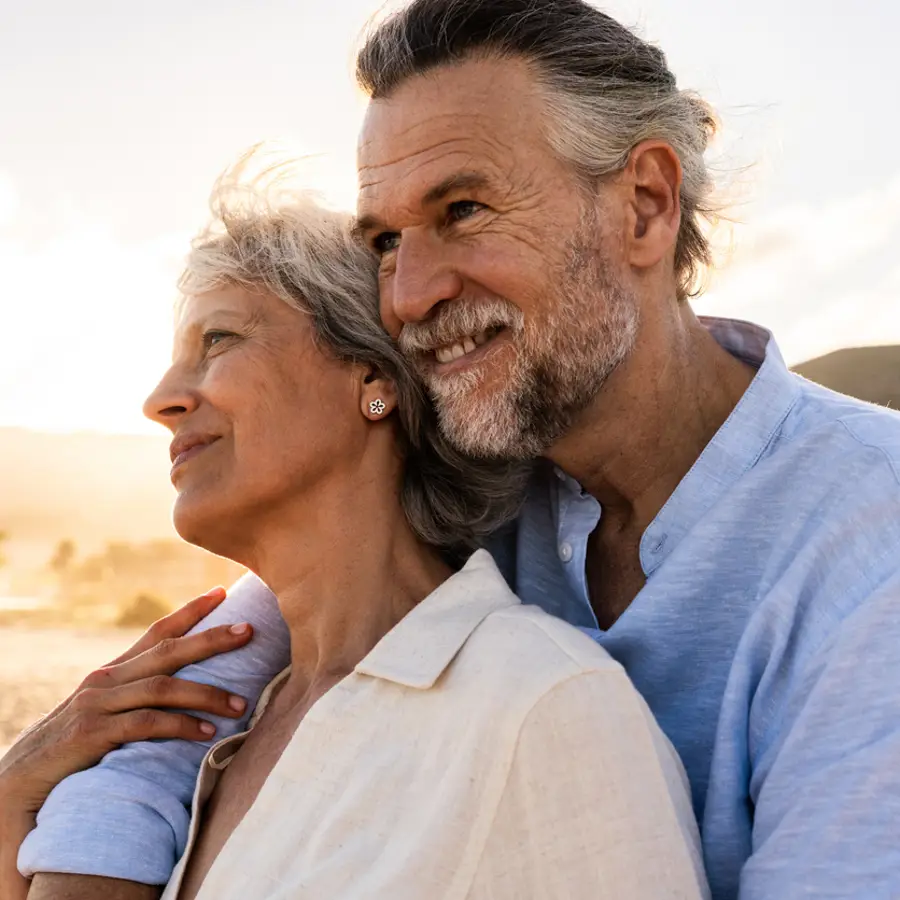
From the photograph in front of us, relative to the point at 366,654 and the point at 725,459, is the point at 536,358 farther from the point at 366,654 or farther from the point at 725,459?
the point at 366,654

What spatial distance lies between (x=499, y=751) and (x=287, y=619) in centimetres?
103

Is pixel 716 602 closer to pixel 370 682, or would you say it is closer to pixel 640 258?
pixel 370 682

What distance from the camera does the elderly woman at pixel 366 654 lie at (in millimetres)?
1967

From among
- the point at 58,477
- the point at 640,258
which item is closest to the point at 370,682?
the point at 640,258

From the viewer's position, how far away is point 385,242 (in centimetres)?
294

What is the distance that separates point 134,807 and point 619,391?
149cm

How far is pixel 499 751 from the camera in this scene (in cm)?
200

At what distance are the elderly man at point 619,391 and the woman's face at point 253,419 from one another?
Answer: 0.23 metres

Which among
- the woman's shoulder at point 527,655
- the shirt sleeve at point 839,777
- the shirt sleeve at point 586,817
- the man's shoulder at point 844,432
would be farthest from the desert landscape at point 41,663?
the shirt sleeve at point 839,777

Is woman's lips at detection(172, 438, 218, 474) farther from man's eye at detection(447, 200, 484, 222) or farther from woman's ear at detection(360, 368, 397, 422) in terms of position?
man's eye at detection(447, 200, 484, 222)

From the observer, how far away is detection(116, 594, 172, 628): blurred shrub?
19.0 m

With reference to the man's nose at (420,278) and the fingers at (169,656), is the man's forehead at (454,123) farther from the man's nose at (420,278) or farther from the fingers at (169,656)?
the fingers at (169,656)

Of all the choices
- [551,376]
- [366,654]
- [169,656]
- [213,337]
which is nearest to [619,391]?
[551,376]

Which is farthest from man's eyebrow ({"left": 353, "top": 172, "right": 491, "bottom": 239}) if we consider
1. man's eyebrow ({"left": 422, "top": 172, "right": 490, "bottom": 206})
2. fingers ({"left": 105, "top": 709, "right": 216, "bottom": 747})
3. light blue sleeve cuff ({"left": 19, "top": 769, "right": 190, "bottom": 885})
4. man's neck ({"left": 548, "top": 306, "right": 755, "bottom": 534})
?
light blue sleeve cuff ({"left": 19, "top": 769, "right": 190, "bottom": 885})
